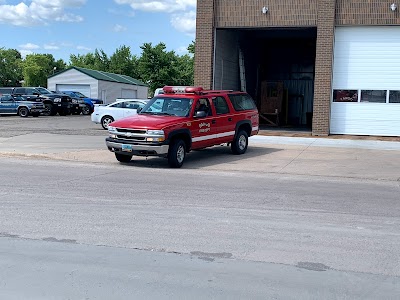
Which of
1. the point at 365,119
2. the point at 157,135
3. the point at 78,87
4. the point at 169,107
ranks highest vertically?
the point at 78,87

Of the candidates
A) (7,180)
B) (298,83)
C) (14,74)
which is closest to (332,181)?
(7,180)

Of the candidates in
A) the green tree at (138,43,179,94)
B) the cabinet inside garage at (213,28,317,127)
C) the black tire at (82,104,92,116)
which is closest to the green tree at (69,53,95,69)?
the green tree at (138,43,179,94)

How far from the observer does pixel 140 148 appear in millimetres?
13516

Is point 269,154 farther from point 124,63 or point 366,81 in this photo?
point 124,63

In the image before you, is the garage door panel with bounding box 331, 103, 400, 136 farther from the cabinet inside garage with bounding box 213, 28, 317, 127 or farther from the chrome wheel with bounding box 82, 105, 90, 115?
the chrome wheel with bounding box 82, 105, 90, 115

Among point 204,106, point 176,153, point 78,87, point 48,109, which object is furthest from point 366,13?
point 78,87

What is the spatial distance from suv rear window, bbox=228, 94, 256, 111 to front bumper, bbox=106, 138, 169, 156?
152 inches

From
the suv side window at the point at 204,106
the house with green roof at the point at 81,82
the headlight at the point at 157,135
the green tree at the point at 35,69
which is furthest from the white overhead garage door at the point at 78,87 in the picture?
the headlight at the point at 157,135

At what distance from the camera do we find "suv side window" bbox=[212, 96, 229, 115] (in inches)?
621

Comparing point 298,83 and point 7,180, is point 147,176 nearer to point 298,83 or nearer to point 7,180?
point 7,180

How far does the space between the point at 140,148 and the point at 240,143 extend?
456 cm

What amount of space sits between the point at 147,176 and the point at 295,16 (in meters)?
13.3

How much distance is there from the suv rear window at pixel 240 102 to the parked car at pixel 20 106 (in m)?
21.4

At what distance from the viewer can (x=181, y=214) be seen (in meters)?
8.24
